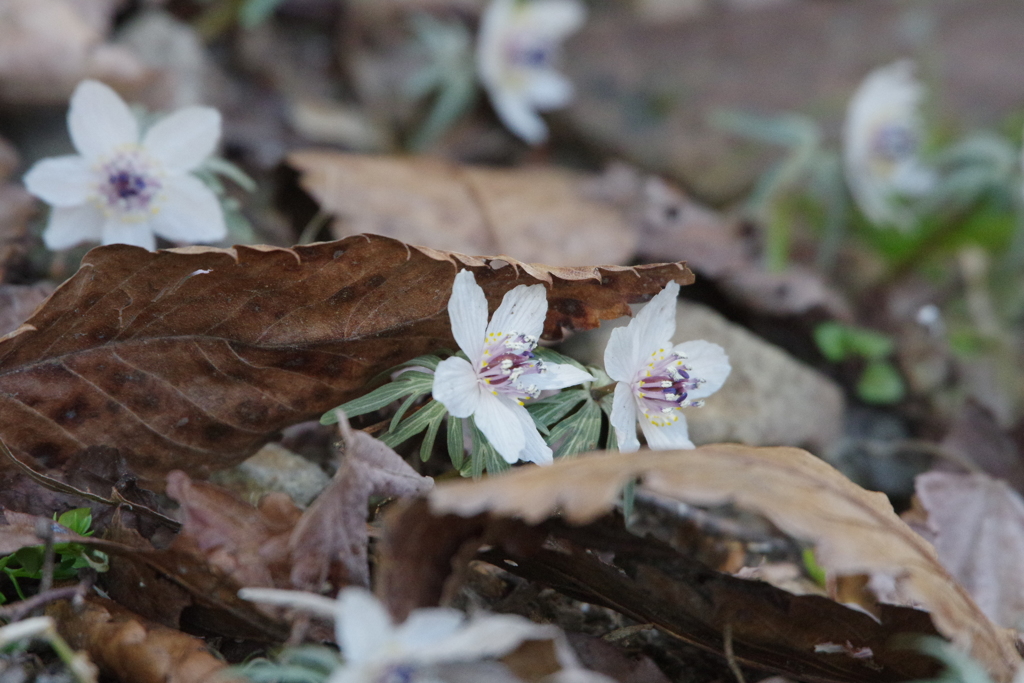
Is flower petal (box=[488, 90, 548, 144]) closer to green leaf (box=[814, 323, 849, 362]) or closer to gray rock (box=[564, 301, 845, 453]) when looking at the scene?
gray rock (box=[564, 301, 845, 453])

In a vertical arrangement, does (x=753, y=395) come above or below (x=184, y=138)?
below

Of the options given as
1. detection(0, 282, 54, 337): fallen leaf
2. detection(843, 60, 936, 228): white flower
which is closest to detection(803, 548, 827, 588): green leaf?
detection(0, 282, 54, 337): fallen leaf

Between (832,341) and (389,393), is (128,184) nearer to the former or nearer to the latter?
(389,393)

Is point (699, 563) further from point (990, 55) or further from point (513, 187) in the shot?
point (990, 55)

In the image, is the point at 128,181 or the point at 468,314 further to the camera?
the point at 128,181

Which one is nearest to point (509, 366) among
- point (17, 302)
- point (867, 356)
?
point (17, 302)

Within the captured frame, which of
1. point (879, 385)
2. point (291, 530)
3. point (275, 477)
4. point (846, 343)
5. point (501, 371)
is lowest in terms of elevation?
point (879, 385)

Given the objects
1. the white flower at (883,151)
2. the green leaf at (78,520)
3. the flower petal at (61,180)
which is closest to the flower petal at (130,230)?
the flower petal at (61,180)
